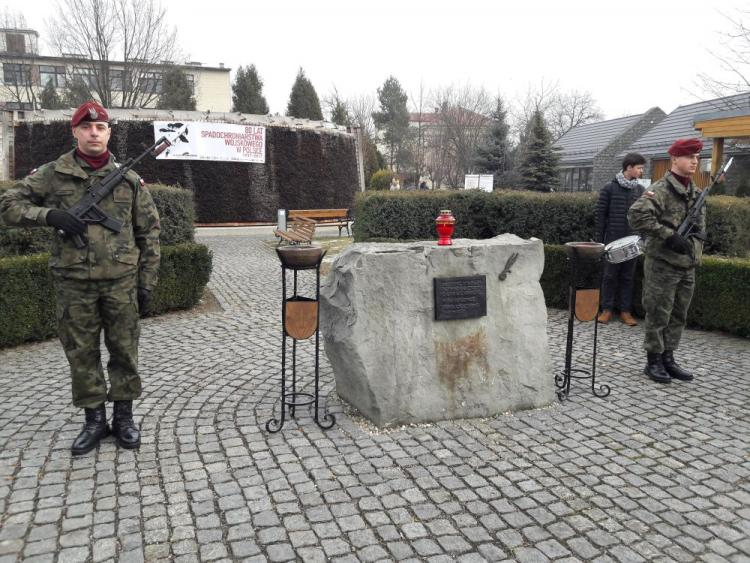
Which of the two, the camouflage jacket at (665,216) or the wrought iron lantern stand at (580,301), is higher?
the camouflage jacket at (665,216)

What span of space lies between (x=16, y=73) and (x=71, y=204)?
127ft

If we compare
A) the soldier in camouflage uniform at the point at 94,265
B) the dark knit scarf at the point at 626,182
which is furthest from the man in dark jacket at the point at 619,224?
the soldier in camouflage uniform at the point at 94,265

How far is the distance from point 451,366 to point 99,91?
25.4 metres

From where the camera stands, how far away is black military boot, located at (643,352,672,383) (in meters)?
5.38

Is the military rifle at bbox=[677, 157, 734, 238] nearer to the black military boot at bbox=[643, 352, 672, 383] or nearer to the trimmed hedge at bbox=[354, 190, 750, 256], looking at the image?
the black military boot at bbox=[643, 352, 672, 383]

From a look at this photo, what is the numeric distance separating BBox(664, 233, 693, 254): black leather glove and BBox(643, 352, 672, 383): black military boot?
3.46 ft

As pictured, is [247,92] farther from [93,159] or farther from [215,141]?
[93,159]

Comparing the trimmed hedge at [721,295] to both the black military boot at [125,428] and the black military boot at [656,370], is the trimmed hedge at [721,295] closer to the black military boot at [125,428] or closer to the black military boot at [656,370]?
the black military boot at [656,370]

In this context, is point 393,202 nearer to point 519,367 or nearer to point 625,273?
point 625,273

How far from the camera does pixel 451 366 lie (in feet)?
14.6

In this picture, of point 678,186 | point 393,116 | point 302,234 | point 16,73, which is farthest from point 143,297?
point 393,116

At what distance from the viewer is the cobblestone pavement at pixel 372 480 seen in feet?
9.46

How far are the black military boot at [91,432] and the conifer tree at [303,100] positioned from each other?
36.0m

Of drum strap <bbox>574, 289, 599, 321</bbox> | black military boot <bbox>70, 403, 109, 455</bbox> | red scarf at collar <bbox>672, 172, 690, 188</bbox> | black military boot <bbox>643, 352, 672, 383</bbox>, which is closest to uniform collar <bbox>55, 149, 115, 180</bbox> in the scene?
black military boot <bbox>70, 403, 109, 455</bbox>
